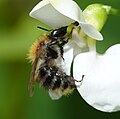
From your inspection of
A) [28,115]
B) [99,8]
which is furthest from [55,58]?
[28,115]

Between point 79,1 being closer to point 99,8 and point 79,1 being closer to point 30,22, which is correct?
point 30,22

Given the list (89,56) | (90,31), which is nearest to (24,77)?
(89,56)

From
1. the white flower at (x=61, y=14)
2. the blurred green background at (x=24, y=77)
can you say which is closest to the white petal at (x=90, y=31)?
the white flower at (x=61, y=14)

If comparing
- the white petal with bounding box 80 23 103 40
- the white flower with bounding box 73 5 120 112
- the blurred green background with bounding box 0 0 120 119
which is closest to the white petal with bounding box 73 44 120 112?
the white flower with bounding box 73 5 120 112

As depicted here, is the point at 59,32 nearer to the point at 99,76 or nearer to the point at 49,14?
the point at 49,14

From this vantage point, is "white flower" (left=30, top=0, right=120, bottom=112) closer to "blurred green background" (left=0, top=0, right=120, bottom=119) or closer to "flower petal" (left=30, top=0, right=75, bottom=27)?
"flower petal" (left=30, top=0, right=75, bottom=27)

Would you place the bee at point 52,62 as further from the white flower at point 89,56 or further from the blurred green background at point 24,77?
the blurred green background at point 24,77
